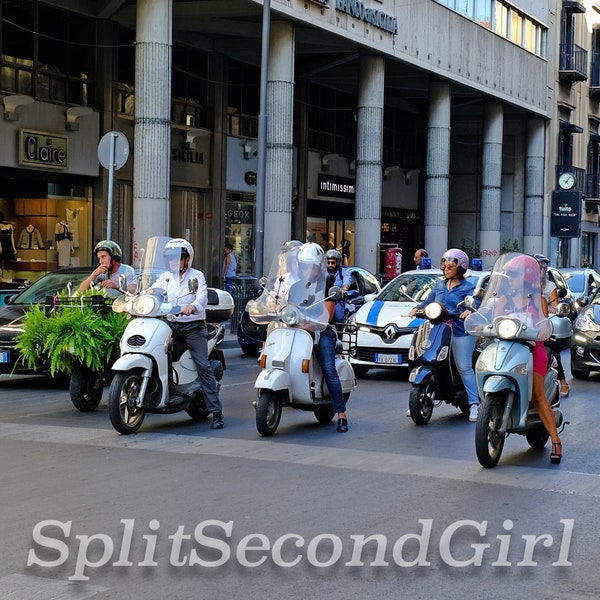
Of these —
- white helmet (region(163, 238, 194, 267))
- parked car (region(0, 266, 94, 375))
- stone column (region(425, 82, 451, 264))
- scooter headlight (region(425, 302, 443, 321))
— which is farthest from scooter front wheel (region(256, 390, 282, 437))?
stone column (region(425, 82, 451, 264))

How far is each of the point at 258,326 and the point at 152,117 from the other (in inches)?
243

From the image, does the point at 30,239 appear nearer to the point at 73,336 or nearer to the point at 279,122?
the point at 279,122

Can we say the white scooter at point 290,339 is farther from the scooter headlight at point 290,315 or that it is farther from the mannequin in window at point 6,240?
the mannequin in window at point 6,240

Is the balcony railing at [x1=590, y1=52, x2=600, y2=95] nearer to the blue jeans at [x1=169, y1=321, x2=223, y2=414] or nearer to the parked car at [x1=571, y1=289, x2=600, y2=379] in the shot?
the parked car at [x1=571, y1=289, x2=600, y2=379]

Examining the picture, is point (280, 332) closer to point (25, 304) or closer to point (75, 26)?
point (25, 304)

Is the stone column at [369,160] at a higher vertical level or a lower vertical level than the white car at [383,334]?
higher

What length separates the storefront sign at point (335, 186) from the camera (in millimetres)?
38031

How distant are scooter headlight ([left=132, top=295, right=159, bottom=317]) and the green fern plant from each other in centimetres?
102

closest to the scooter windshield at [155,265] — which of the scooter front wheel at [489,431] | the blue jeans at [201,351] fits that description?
the blue jeans at [201,351]

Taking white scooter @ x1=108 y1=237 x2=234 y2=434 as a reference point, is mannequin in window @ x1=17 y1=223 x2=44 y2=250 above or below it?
above

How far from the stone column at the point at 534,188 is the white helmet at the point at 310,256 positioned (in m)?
38.0

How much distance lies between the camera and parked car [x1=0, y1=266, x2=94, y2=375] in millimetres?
14328

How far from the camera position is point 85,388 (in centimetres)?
1218

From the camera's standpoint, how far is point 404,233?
46781mm
